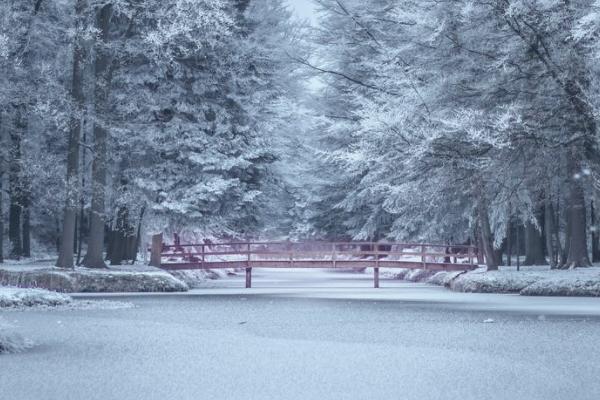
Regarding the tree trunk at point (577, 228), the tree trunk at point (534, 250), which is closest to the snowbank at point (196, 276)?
the tree trunk at point (577, 228)

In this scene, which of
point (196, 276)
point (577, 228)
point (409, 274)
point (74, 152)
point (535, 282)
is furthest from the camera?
point (409, 274)

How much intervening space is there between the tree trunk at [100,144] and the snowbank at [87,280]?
4.38 feet

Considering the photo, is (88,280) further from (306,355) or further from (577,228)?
(306,355)

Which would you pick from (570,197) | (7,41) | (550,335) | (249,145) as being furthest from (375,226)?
(550,335)

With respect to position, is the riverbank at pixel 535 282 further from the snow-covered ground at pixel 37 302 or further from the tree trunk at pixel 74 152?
the tree trunk at pixel 74 152

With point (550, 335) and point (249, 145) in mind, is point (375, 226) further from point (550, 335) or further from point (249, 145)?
point (550, 335)

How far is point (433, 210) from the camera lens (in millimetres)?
27828

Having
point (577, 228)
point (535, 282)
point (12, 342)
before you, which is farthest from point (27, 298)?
point (577, 228)

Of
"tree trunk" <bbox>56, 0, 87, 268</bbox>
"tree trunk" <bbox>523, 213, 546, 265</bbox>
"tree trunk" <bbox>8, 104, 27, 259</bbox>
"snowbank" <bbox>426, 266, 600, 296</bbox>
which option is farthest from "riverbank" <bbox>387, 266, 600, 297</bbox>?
"tree trunk" <bbox>8, 104, 27, 259</bbox>

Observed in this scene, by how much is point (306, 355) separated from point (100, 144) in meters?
17.7

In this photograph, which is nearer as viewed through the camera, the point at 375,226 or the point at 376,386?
the point at 376,386

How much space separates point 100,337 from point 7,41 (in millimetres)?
11758

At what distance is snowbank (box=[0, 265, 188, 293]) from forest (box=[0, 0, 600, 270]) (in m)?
1.58

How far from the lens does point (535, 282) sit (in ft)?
77.2
